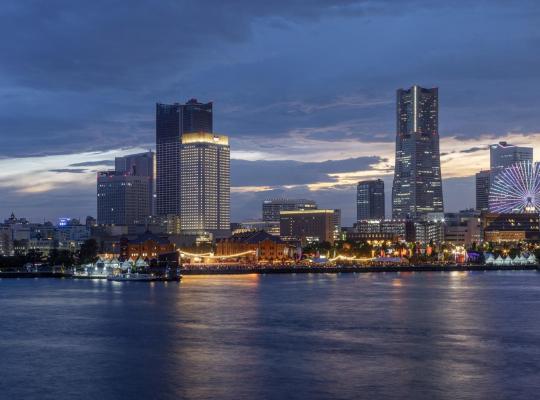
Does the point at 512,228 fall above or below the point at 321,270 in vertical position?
above

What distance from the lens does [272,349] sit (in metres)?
34.3

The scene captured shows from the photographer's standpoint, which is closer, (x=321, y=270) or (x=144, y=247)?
(x=321, y=270)

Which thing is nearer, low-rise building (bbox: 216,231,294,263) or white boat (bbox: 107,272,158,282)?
white boat (bbox: 107,272,158,282)

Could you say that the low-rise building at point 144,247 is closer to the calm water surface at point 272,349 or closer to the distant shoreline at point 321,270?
the distant shoreline at point 321,270

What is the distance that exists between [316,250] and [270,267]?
93.8ft

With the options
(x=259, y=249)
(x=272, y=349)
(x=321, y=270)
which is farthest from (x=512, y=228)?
(x=272, y=349)

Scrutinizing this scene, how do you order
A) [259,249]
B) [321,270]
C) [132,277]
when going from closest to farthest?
1. [132,277]
2. [321,270]
3. [259,249]

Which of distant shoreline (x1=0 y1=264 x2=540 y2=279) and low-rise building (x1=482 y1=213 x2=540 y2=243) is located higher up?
low-rise building (x1=482 y1=213 x2=540 y2=243)

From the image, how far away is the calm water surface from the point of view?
88.0 feet

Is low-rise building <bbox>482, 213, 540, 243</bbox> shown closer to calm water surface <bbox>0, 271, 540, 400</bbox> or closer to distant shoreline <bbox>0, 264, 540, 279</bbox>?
distant shoreline <bbox>0, 264, 540, 279</bbox>

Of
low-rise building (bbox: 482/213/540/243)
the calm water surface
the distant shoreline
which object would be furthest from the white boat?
low-rise building (bbox: 482/213/540/243)

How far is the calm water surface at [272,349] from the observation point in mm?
26812

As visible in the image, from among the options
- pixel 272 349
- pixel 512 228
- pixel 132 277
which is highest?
pixel 512 228

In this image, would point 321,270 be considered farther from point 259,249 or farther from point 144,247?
point 144,247
